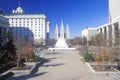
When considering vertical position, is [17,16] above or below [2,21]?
above

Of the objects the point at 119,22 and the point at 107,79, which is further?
the point at 119,22

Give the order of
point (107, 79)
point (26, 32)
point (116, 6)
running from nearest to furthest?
point (107, 79)
point (116, 6)
point (26, 32)

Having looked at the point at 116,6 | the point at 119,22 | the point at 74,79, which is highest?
the point at 116,6

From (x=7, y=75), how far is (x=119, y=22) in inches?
2514

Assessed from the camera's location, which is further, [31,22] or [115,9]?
[31,22]

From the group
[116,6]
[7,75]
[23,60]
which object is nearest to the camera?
[7,75]

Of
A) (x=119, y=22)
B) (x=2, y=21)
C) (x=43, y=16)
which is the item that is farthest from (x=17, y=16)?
(x=119, y=22)

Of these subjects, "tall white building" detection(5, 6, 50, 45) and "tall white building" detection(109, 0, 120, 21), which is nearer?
"tall white building" detection(109, 0, 120, 21)

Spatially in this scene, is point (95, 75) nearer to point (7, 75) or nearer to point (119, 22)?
point (7, 75)

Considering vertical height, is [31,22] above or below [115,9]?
above

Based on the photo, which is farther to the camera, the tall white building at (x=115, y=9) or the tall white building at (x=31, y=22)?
the tall white building at (x=31, y=22)

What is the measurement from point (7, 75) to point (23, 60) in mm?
10932

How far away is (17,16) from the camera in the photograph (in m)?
142

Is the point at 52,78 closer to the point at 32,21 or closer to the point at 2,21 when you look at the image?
the point at 2,21
